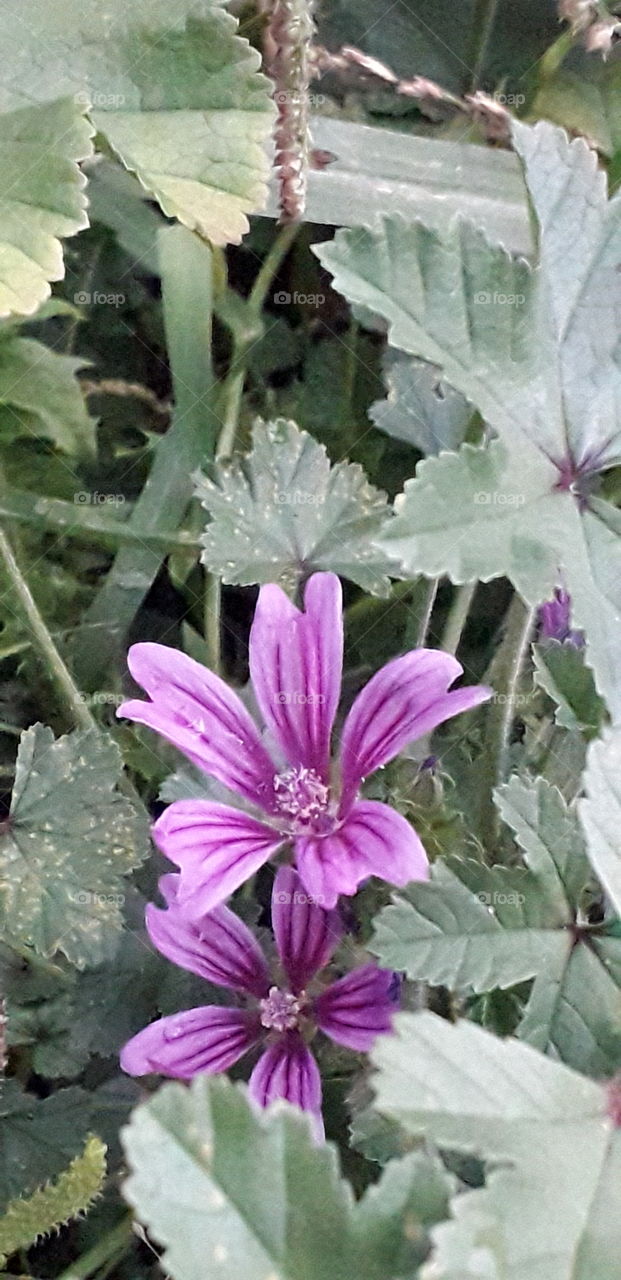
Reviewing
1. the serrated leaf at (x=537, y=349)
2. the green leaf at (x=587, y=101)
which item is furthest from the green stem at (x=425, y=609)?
the green leaf at (x=587, y=101)

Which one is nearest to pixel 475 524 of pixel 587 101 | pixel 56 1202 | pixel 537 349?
pixel 537 349

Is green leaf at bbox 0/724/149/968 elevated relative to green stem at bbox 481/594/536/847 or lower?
lower

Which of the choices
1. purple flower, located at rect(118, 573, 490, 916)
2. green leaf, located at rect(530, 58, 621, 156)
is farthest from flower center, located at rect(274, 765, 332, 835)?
green leaf, located at rect(530, 58, 621, 156)

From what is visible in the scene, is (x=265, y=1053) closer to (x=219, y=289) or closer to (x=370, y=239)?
(x=370, y=239)

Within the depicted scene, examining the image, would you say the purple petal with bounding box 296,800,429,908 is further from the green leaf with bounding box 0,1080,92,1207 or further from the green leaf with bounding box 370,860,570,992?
the green leaf with bounding box 0,1080,92,1207

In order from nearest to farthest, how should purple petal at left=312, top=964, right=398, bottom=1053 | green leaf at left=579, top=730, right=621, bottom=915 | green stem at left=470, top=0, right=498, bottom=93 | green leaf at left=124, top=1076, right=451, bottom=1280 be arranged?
1. green leaf at left=124, top=1076, right=451, bottom=1280
2. green leaf at left=579, top=730, right=621, bottom=915
3. purple petal at left=312, top=964, right=398, bottom=1053
4. green stem at left=470, top=0, right=498, bottom=93

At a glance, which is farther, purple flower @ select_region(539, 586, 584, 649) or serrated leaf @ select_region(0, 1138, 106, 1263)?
purple flower @ select_region(539, 586, 584, 649)

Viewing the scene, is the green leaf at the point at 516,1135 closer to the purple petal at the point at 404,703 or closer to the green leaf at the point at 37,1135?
the purple petal at the point at 404,703
